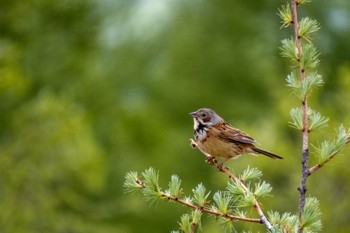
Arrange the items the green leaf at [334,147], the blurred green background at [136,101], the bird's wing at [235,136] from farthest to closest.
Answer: the blurred green background at [136,101], the bird's wing at [235,136], the green leaf at [334,147]

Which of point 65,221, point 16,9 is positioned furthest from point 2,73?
point 65,221

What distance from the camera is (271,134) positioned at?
15.7 m

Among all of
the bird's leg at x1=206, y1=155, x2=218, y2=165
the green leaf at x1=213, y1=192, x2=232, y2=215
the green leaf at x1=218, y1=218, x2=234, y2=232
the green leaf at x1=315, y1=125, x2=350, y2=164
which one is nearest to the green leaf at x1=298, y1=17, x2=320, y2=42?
the green leaf at x1=315, y1=125, x2=350, y2=164

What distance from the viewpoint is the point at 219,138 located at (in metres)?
7.52

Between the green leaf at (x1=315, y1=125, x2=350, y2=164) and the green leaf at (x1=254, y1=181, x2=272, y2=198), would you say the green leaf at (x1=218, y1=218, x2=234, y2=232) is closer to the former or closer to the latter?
the green leaf at (x1=254, y1=181, x2=272, y2=198)

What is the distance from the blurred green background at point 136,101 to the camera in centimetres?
1336

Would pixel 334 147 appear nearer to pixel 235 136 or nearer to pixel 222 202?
pixel 222 202

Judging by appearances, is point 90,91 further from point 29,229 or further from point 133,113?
point 133,113

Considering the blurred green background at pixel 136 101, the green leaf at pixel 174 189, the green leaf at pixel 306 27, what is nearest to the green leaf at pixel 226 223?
the green leaf at pixel 174 189

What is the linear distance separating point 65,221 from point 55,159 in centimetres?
94

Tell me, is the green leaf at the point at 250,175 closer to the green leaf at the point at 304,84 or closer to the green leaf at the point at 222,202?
the green leaf at the point at 222,202

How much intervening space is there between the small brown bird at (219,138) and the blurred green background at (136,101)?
2.06m

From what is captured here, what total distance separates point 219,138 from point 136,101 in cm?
1862

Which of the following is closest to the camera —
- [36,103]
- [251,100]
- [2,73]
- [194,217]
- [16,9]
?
[194,217]
